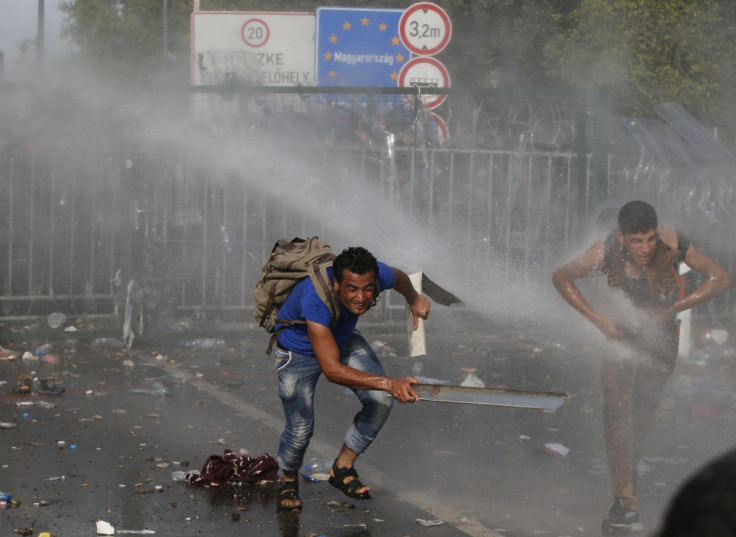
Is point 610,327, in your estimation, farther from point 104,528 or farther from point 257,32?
point 257,32

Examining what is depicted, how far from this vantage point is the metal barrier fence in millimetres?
9086

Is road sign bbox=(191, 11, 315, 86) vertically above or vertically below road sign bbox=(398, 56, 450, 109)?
A: above

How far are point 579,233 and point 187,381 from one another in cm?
398

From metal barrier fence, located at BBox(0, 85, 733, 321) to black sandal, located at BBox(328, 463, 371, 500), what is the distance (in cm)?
474

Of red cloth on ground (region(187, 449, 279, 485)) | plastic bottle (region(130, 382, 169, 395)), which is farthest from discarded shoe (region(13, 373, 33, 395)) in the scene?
red cloth on ground (region(187, 449, 279, 485))

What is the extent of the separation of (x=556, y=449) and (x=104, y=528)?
8.31ft

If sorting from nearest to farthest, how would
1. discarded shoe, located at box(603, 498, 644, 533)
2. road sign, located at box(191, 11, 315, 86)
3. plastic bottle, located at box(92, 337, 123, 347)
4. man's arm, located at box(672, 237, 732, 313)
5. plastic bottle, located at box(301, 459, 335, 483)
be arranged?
discarded shoe, located at box(603, 498, 644, 533), man's arm, located at box(672, 237, 732, 313), plastic bottle, located at box(301, 459, 335, 483), plastic bottle, located at box(92, 337, 123, 347), road sign, located at box(191, 11, 315, 86)

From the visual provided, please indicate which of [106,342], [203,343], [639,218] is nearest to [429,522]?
[639,218]

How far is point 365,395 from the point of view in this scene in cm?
462

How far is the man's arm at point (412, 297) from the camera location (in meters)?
4.73

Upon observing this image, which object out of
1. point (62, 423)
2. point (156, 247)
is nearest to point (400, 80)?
point (156, 247)

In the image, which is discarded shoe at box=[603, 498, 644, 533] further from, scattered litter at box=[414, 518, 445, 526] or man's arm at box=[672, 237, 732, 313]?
man's arm at box=[672, 237, 732, 313]

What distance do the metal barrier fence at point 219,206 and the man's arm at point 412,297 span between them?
4.68m

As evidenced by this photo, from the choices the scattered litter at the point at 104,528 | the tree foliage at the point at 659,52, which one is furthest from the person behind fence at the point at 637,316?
the tree foliage at the point at 659,52
